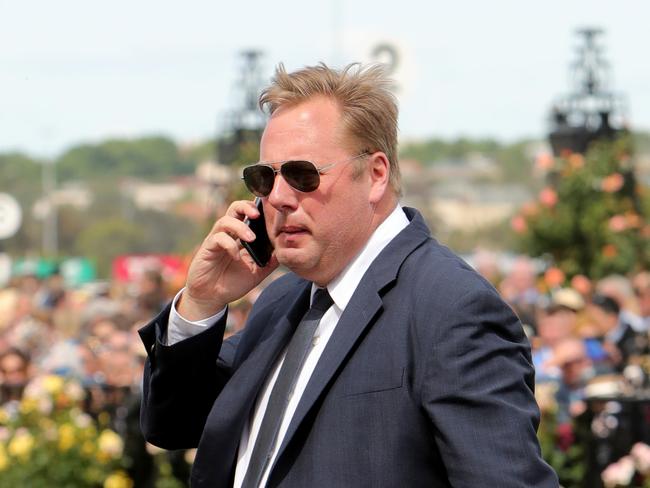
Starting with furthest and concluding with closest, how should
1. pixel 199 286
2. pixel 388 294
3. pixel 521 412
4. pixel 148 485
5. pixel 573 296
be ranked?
pixel 573 296 → pixel 148 485 → pixel 199 286 → pixel 388 294 → pixel 521 412

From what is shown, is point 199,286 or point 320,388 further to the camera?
point 199,286

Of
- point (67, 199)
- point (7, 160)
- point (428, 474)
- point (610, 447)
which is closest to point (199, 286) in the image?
point (428, 474)

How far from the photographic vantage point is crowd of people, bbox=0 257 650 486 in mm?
6887

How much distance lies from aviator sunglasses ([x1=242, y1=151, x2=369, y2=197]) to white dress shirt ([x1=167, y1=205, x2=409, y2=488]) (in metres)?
0.18

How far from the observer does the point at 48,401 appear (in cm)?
739

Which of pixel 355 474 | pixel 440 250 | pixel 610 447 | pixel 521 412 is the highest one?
pixel 440 250

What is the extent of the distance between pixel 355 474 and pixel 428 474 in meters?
0.14

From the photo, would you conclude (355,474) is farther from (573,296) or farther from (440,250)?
(573,296)

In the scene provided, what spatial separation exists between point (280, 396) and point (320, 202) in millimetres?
412

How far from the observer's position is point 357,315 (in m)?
2.57

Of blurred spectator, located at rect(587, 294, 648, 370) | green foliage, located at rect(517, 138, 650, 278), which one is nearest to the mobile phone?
blurred spectator, located at rect(587, 294, 648, 370)

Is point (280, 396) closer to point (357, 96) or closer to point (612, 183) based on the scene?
point (357, 96)

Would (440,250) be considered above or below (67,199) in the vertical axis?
above

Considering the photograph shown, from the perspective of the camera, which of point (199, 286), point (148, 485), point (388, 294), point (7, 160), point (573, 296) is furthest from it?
point (7, 160)
